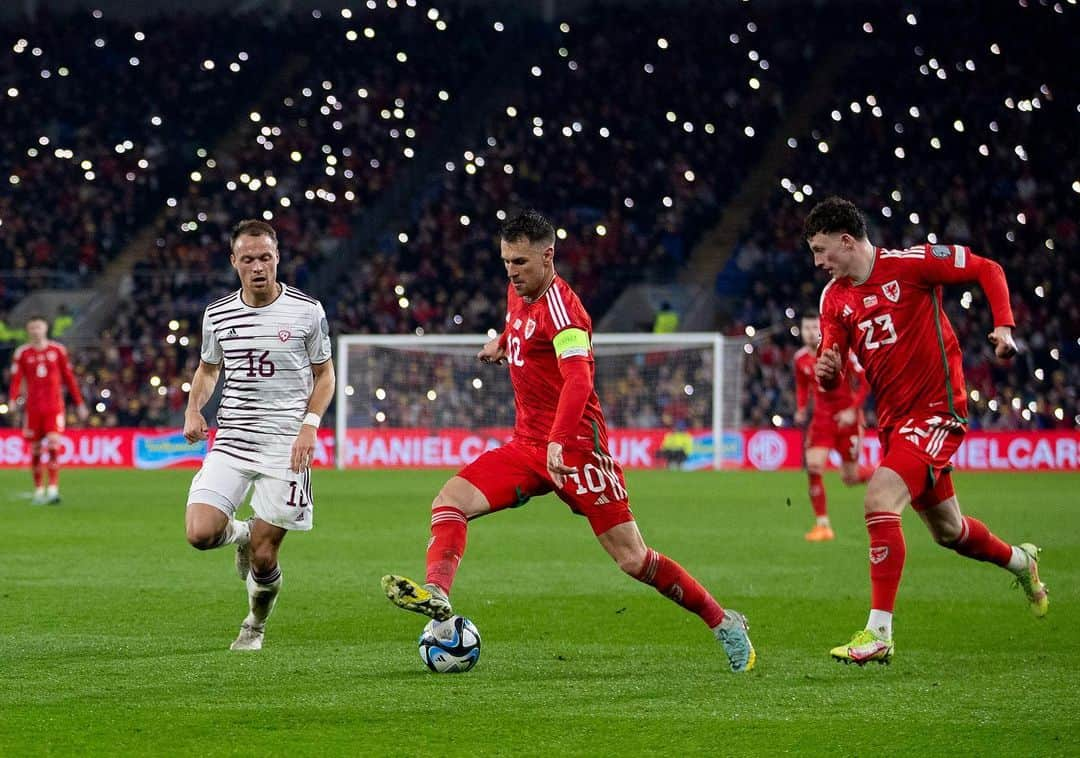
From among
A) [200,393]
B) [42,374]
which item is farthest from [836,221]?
[42,374]

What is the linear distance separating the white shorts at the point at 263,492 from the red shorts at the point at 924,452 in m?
3.00

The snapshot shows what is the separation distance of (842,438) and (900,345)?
26.2ft

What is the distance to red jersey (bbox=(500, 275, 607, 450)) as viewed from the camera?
282 inches

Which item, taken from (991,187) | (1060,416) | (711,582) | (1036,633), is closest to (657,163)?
(991,187)

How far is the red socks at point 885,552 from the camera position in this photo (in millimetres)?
7613

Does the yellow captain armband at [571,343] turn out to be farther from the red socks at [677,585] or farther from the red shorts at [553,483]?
the red socks at [677,585]

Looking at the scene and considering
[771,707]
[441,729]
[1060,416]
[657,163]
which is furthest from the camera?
[657,163]

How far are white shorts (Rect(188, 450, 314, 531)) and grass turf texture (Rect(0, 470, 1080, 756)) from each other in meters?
0.72

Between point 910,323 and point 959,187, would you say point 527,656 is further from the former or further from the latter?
point 959,187

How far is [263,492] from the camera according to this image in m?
8.16

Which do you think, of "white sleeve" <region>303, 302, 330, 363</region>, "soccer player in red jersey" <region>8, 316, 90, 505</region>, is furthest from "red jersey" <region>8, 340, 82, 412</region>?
"white sleeve" <region>303, 302, 330, 363</region>

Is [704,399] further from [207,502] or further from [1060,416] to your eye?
[207,502]

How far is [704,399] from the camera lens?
105ft

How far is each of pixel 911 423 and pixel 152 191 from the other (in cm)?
3401
